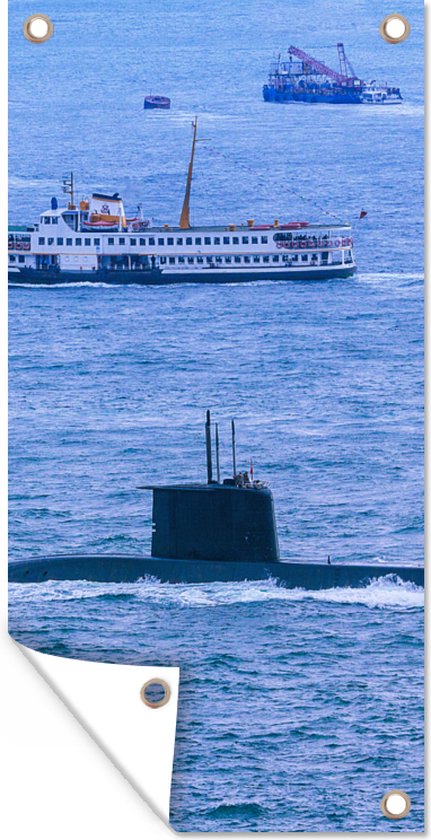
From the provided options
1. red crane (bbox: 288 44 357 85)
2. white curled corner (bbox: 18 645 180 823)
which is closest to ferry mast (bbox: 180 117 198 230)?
red crane (bbox: 288 44 357 85)

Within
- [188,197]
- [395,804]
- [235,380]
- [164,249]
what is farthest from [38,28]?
[395,804]

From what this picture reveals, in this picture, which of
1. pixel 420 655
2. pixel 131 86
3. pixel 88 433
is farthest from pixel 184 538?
pixel 131 86

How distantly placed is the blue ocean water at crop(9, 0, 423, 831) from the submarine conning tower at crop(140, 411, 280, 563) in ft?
0.26

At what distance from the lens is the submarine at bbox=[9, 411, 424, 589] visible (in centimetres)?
829

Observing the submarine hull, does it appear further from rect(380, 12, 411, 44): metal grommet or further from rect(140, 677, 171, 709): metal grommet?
rect(380, 12, 411, 44): metal grommet

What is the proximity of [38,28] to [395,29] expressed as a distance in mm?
1430

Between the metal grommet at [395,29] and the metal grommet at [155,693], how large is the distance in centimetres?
269

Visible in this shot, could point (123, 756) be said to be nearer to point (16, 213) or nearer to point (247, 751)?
point (247, 751)

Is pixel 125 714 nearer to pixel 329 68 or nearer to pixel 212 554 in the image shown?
pixel 212 554

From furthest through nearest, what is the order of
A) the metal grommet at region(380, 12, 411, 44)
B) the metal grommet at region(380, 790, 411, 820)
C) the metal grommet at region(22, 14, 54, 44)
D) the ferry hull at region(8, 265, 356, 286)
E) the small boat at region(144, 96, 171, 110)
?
the ferry hull at region(8, 265, 356, 286) → the small boat at region(144, 96, 171, 110) → the metal grommet at region(22, 14, 54, 44) → the metal grommet at region(380, 12, 411, 44) → the metal grommet at region(380, 790, 411, 820)

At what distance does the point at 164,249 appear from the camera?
8.83 meters

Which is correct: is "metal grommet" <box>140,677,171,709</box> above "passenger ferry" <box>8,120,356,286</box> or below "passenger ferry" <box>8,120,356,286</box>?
below

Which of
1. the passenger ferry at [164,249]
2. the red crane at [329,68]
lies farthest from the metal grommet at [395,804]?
the red crane at [329,68]

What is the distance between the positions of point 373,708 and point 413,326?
1.51m
